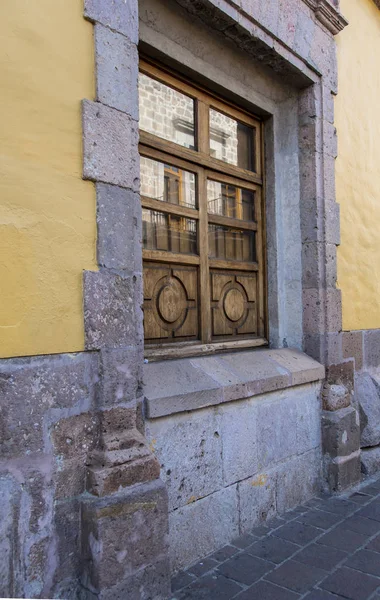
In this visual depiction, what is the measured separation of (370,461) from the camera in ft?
13.4

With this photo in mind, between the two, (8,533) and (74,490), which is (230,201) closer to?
(74,490)

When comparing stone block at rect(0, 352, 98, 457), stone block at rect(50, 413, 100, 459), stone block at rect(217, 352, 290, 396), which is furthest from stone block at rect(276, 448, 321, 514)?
stone block at rect(0, 352, 98, 457)

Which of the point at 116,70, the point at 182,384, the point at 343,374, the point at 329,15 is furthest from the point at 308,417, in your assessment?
the point at 329,15

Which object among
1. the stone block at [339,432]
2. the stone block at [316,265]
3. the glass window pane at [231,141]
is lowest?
the stone block at [339,432]

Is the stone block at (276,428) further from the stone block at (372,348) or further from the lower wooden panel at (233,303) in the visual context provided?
the stone block at (372,348)

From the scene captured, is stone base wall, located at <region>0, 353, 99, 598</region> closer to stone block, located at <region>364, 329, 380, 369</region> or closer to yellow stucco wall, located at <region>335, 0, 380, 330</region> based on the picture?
yellow stucco wall, located at <region>335, 0, 380, 330</region>

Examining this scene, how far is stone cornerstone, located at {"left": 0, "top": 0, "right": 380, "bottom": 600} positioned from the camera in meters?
1.98

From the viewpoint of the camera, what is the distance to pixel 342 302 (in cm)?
407

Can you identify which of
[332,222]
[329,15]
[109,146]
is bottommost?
[332,222]

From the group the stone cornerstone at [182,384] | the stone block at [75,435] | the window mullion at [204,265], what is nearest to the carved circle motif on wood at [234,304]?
the window mullion at [204,265]

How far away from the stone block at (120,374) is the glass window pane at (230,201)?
153 cm

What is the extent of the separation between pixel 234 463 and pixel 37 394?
1.49 m

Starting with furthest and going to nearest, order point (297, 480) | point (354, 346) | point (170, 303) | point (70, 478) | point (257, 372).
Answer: point (354, 346) → point (297, 480) → point (257, 372) → point (170, 303) → point (70, 478)

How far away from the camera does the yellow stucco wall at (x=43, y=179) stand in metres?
1.90
